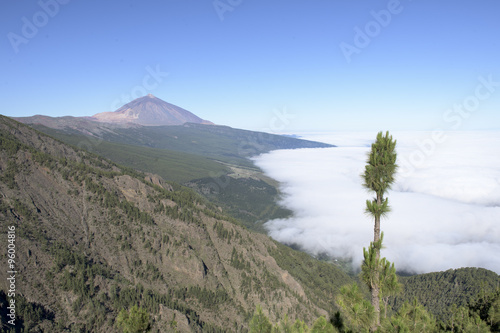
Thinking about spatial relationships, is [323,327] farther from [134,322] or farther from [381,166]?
[134,322]

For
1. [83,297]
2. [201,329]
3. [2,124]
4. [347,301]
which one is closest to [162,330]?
[201,329]

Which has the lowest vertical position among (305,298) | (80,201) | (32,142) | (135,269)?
(305,298)

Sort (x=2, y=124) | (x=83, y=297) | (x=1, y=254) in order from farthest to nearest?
(x=2, y=124)
(x=83, y=297)
(x=1, y=254)

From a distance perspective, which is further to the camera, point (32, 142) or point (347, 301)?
point (32, 142)

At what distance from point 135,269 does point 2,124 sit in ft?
357

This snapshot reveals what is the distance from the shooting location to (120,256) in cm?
9331

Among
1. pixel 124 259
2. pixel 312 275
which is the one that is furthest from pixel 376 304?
pixel 312 275

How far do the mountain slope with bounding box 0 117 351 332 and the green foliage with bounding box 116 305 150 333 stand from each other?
62.0m

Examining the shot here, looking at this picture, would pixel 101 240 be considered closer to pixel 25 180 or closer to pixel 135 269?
pixel 135 269

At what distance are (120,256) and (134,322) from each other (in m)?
84.9

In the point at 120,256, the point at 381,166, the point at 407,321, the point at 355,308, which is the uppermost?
the point at 381,166

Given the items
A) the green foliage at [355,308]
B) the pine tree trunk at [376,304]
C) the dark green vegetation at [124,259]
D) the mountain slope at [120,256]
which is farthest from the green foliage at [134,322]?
the mountain slope at [120,256]

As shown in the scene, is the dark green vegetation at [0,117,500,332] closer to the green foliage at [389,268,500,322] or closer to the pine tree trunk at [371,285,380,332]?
the green foliage at [389,268,500,322]

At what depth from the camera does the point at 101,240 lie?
94062 millimetres
